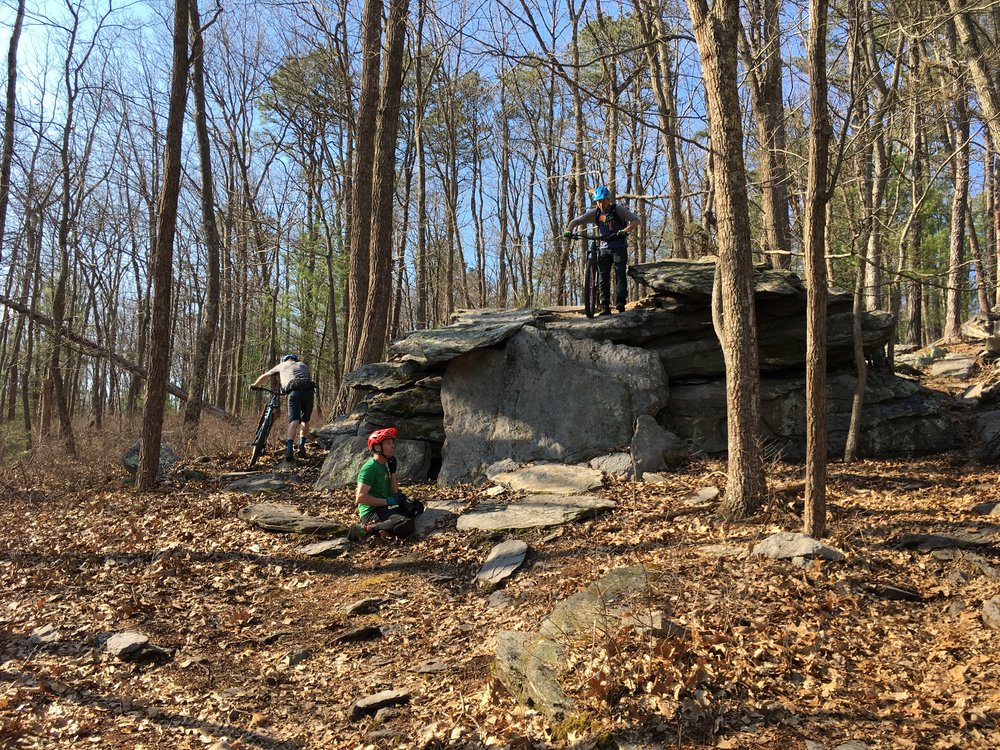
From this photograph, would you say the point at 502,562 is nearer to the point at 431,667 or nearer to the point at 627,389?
the point at 431,667

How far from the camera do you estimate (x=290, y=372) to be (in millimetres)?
11039

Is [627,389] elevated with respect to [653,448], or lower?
elevated

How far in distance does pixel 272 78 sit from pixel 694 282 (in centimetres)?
1930

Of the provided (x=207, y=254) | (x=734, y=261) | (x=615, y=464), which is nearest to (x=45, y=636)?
(x=615, y=464)

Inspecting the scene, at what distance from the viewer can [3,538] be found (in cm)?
849

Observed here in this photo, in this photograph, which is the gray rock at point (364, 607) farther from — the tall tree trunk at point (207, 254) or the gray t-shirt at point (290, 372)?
the tall tree trunk at point (207, 254)

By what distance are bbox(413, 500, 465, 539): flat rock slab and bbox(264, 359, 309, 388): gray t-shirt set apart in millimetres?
3979

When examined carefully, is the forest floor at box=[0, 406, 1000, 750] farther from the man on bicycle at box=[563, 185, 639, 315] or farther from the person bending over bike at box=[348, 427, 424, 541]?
the man on bicycle at box=[563, 185, 639, 315]

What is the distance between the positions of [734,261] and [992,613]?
11.9 ft

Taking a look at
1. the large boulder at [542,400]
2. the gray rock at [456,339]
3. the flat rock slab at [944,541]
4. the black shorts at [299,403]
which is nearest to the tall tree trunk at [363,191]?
Answer: the black shorts at [299,403]

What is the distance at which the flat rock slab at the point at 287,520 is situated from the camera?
26.1 feet

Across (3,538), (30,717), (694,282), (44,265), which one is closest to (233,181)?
(44,265)

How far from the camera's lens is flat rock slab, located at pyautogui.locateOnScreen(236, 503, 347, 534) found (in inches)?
313

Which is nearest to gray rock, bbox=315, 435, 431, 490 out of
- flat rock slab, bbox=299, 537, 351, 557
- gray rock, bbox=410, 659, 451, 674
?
flat rock slab, bbox=299, 537, 351, 557
